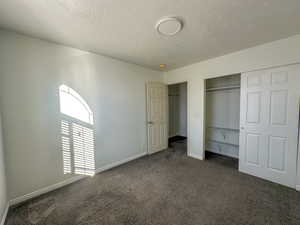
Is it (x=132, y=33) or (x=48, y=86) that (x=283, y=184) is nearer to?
(x=132, y=33)

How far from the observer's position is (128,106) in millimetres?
3209

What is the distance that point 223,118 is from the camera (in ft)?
11.5

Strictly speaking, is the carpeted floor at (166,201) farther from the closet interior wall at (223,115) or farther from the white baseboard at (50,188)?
the closet interior wall at (223,115)

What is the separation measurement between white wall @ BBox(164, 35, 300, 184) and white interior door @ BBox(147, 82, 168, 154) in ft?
1.63

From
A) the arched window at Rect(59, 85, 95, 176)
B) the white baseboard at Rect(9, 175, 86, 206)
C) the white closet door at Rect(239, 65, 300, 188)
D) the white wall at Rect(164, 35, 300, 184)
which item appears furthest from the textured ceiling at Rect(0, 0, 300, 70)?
the white baseboard at Rect(9, 175, 86, 206)

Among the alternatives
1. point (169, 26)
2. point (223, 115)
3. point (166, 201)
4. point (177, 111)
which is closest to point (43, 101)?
point (169, 26)

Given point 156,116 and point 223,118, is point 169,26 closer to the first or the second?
point 156,116

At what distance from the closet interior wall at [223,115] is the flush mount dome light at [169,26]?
2.24 m

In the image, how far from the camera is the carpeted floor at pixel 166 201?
1.58 meters

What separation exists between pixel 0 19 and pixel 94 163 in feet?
8.39

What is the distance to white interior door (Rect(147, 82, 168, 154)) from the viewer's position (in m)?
3.67

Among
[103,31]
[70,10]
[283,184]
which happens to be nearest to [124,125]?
[103,31]

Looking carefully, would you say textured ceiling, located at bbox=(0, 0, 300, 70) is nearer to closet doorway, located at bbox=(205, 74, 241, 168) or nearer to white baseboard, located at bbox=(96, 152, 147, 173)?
closet doorway, located at bbox=(205, 74, 241, 168)

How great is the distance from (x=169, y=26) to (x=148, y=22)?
30 centimetres
